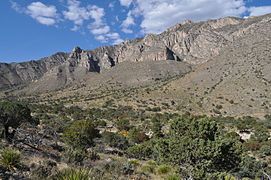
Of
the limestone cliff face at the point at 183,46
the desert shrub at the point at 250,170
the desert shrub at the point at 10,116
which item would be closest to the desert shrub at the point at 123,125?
the desert shrub at the point at 250,170

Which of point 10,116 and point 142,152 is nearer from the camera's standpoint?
point 10,116

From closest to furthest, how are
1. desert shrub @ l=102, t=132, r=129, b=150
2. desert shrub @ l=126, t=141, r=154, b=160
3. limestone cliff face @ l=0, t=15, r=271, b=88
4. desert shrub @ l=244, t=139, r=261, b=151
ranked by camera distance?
desert shrub @ l=126, t=141, r=154, b=160
desert shrub @ l=102, t=132, r=129, b=150
desert shrub @ l=244, t=139, r=261, b=151
limestone cliff face @ l=0, t=15, r=271, b=88

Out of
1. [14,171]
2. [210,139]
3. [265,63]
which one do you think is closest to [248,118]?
[265,63]

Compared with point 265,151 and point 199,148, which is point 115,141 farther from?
point 199,148

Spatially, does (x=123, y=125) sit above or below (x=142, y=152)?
below

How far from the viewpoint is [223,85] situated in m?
81.5

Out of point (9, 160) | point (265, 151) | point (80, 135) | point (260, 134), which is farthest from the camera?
point (260, 134)

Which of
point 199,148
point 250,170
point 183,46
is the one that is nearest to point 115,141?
point 250,170

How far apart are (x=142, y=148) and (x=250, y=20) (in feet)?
410

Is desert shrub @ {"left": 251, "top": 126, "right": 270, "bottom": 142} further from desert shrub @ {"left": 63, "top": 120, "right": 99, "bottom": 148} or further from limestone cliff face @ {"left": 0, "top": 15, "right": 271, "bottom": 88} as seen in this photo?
limestone cliff face @ {"left": 0, "top": 15, "right": 271, "bottom": 88}

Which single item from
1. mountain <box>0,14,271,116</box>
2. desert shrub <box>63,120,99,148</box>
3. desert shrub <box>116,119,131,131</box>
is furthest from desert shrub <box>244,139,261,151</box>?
mountain <box>0,14,271,116</box>

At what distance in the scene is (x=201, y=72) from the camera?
3804 inches

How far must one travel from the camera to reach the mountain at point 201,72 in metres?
74.5

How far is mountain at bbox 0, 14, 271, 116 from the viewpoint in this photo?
74500 mm
